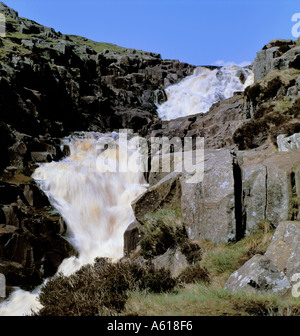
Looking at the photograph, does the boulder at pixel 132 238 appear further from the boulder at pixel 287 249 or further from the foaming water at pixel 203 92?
the foaming water at pixel 203 92

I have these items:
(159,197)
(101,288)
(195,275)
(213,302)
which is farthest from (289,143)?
(101,288)

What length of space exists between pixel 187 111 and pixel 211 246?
4037 cm

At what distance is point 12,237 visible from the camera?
13266 millimetres

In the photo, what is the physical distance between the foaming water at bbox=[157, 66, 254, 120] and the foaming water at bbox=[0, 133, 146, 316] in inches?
1060

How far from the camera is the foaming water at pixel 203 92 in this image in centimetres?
4619

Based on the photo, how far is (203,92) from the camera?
4966 cm

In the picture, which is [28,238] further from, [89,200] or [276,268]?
[276,268]

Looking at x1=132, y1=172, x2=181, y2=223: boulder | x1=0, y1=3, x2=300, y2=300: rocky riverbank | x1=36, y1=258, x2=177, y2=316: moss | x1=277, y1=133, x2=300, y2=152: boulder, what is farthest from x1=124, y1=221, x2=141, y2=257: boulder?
x1=277, y1=133, x2=300, y2=152: boulder

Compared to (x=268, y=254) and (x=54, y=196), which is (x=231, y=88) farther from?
(x=268, y=254)

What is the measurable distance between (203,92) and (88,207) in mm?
38712

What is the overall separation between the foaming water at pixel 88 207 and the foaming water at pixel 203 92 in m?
26.9

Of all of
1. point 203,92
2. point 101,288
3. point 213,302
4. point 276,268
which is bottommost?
point 101,288

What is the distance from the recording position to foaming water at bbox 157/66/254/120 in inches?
1818
